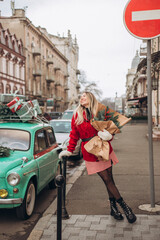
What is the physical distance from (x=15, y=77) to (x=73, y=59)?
48.5 metres

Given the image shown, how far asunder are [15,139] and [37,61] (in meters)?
47.2

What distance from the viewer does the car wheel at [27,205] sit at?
496cm

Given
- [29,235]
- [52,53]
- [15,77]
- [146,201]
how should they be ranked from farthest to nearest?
[52,53] < [15,77] < [146,201] < [29,235]

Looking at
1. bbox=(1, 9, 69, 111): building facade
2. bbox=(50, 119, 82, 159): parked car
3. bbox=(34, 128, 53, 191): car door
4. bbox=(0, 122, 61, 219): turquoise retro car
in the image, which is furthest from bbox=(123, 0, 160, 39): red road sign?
bbox=(1, 9, 69, 111): building facade

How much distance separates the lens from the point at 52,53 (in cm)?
6200

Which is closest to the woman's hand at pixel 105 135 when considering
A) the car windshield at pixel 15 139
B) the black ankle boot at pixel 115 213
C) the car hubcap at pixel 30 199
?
the black ankle boot at pixel 115 213

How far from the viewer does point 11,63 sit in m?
39.8

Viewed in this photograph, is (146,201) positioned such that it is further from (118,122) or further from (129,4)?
(129,4)

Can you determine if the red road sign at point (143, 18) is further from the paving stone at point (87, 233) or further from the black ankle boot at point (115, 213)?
the paving stone at point (87, 233)

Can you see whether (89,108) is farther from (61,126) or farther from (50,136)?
(61,126)

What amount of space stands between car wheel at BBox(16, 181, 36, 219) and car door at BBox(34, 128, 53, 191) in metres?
0.37

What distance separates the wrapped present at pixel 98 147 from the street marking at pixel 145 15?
6.11 ft

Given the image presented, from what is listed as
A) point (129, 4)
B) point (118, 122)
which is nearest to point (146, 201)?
point (118, 122)

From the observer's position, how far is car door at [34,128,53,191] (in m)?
5.85
